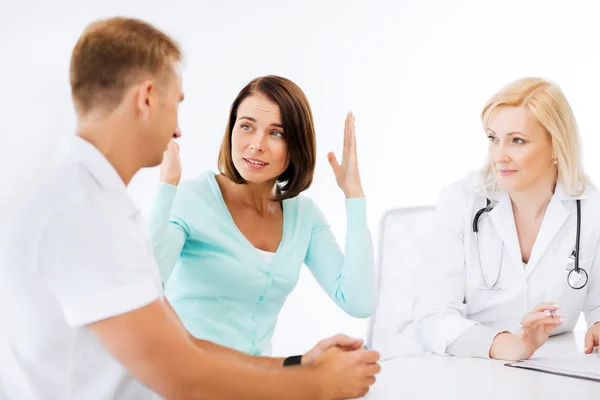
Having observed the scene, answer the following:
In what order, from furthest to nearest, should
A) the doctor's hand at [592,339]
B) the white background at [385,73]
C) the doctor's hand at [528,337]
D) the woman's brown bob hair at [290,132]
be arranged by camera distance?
the white background at [385,73] < the woman's brown bob hair at [290,132] < the doctor's hand at [592,339] < the doctor's hand at [528,337]

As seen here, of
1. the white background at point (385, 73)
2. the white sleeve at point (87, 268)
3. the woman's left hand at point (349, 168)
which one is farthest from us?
the white background at point (385, 73)

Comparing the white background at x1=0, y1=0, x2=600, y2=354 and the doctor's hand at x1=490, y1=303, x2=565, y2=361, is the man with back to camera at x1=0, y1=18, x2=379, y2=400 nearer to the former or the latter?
the doctor's hand at x1=490, y1=303, x2=565, y2=361

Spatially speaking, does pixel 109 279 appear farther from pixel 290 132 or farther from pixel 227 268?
pixel 290 132

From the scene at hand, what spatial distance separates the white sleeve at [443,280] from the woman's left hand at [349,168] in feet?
0.86

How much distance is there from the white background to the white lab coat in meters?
1.86

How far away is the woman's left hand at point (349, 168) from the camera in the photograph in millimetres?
2029

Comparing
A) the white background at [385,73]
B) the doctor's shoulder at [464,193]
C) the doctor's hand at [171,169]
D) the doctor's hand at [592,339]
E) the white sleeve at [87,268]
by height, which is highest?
the white background at [385,73]

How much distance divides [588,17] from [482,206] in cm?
226

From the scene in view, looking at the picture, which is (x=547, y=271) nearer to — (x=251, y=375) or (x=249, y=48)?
(x=251, y=375)

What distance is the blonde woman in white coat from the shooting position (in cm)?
194

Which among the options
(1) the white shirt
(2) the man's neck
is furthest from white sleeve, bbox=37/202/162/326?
(2) the man's neck

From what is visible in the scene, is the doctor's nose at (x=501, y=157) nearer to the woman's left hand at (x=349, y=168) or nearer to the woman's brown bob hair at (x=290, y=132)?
the woman's left hand at (x=349, y=168)

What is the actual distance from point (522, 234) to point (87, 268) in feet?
4.77

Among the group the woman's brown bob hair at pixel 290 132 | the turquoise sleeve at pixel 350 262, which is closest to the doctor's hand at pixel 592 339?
the turquoise sleeve at pixel 350 262
